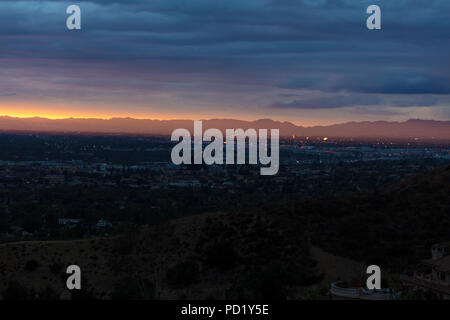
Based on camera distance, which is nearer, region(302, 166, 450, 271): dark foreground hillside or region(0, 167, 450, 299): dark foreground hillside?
region(0, 167, 450, 299): dark foreground hillside

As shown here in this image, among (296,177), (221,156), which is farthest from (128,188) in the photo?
(221,156)

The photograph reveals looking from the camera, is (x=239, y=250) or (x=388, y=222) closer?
(x=239, y=250)

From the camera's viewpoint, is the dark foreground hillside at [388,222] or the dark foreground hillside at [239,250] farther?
the dark foreground hillside at [388,222]

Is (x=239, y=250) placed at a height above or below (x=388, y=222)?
below

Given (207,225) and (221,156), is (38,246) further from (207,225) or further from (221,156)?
(221,156)
